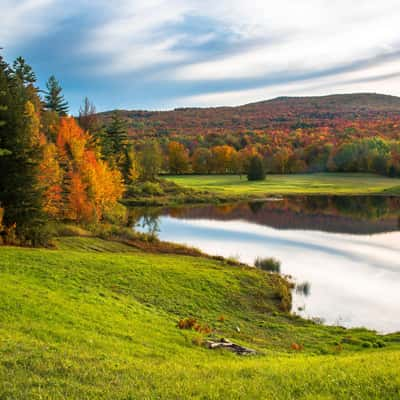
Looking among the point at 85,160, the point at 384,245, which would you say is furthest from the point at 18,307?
the point at 384,245

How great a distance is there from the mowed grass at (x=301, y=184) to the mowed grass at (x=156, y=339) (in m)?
68.7

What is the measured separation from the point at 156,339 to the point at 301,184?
340ft

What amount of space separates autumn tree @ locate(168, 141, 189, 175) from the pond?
5593 cm

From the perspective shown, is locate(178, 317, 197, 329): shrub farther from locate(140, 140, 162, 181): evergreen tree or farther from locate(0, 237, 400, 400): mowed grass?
locate(140, 140, 162, 181): evergreen tree

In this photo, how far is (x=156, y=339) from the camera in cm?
1309

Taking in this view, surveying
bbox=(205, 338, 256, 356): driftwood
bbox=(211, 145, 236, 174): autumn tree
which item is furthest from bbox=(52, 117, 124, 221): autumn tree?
bbox=(211, 145, 236, 174): autumn tree

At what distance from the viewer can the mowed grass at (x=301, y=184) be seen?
320ft

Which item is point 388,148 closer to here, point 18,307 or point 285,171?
point 285,171

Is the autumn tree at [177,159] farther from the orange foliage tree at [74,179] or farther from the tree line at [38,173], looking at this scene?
the orange foliage tree at [74,179]

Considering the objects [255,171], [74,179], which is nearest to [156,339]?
[74,179]

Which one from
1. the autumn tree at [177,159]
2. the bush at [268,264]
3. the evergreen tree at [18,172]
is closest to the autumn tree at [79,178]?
the evergreen tree at [18,172]

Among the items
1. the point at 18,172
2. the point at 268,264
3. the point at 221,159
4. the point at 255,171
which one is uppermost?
the point at 221,159

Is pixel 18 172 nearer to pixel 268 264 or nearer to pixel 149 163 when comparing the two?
pixel 268 264

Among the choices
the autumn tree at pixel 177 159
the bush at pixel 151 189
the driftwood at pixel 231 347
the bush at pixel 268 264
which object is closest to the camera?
the driftwood at pixel 231 347
